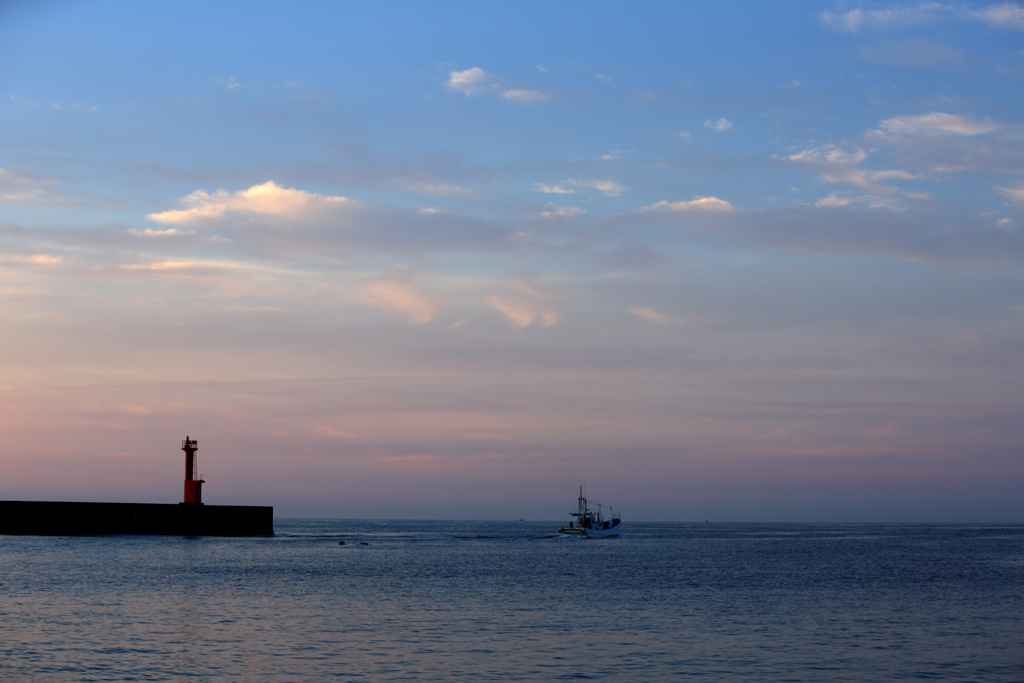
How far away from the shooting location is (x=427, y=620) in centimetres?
3612

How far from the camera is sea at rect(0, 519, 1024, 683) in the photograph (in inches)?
1032

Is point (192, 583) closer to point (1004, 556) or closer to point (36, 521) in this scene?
point (36, 521)

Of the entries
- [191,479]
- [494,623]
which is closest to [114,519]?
[191,479]

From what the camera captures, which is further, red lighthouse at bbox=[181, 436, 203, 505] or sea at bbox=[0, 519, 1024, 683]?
red lighthouse at bbox=[181, 436, 203, 505]

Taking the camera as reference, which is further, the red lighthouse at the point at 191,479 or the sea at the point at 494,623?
the red lighthouse at the point at 191,479

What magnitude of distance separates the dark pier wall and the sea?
30.7 metres

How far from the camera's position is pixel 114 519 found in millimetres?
97000

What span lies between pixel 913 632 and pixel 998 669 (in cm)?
756

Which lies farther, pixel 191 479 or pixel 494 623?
pixel 191 479

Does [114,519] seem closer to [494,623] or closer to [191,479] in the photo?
[191,479]

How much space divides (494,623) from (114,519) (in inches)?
2950

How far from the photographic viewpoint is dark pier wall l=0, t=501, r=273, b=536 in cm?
9412

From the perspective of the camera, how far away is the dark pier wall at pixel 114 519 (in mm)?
94125

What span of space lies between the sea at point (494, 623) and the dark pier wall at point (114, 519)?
101 feet
